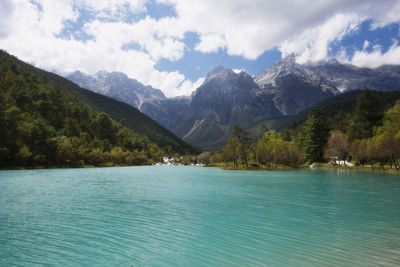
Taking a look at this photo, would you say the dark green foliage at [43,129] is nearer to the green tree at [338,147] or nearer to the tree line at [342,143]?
the tree line at [342,143]

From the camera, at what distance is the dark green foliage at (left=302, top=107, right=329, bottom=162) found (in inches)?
5059

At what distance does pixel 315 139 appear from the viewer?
129m

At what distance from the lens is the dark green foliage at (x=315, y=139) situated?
5059 inches

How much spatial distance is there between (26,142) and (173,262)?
382 ft

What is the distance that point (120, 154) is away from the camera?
16975cm

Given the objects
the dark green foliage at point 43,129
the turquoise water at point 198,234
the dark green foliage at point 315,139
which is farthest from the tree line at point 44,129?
the dark green foliage at point 315,139

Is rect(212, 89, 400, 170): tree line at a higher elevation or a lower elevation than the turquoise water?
higher

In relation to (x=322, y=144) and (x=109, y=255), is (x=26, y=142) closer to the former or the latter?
(x=109, y=255)

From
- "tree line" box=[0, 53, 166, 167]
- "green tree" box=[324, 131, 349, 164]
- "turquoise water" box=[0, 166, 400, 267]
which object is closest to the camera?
"turquoise water" box=[0, 166, 400, 267]

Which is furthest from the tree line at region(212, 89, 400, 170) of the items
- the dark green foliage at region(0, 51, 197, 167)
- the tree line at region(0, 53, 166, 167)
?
the dark green foliage at region(0, 51, 197, 167)

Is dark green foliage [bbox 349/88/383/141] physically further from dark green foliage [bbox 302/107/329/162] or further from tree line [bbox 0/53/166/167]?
tree line [bbox 0/53/166/167]

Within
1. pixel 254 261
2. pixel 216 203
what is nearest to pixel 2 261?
pixel 254 261

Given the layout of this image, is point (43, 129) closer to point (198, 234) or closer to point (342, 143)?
point (198, 234)

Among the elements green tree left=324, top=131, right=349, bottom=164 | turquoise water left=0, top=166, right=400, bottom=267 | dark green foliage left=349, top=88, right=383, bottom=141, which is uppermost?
dark green foliage left=349, top=88, right=383, bottom=141
